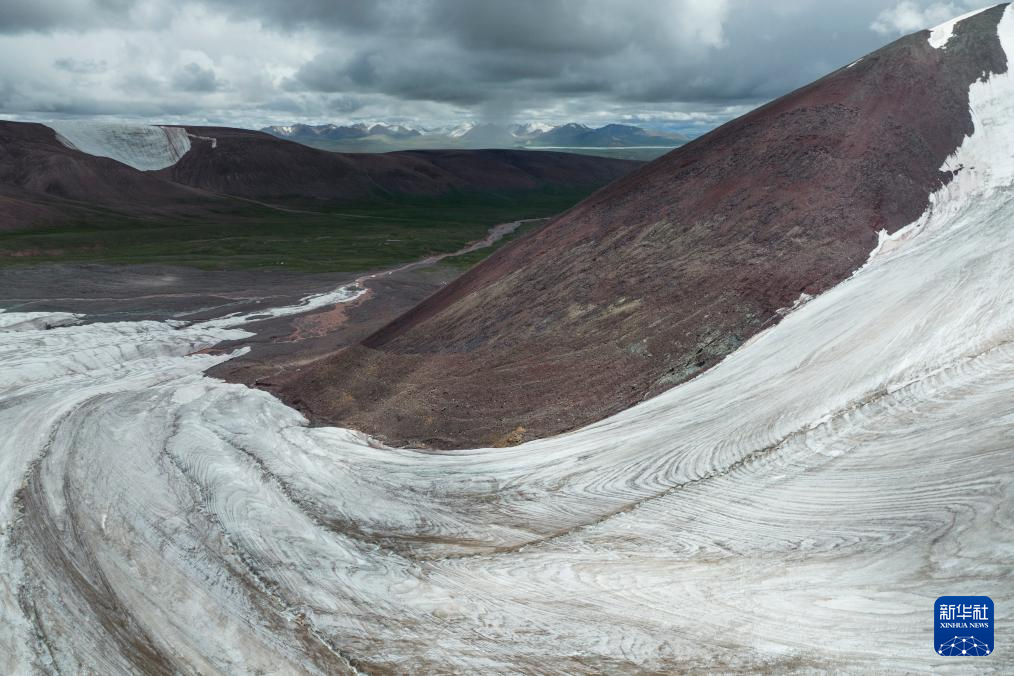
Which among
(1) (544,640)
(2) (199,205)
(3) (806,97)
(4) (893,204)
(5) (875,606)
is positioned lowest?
(1) (544,640)

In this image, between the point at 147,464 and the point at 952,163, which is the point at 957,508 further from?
the point at 147,464

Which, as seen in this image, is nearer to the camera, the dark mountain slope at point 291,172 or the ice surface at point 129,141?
the ice surface at point 129,141

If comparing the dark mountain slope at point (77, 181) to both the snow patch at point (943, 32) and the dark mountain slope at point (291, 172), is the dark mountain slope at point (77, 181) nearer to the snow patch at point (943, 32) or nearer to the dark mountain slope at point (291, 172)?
the dark mountain slope at point (291, 172)

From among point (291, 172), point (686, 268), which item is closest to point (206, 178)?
point (291, 172)

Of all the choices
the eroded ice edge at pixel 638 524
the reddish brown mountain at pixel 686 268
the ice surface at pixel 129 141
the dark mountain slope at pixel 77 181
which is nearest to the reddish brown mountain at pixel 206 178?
the dark mountain slope at pixel 77 181

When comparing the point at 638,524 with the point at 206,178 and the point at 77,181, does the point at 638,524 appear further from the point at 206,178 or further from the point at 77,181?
the point at 206,178

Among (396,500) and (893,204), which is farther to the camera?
(893,204)

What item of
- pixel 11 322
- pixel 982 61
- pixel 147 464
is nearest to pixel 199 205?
pixel 11 322
